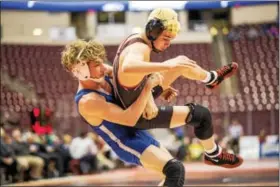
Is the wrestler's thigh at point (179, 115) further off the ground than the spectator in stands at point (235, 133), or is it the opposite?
the wrestler's thigh at point (179, 115)

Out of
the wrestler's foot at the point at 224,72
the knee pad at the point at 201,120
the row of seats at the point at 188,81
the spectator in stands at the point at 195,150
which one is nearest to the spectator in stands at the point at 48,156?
the row of seats at the point at 188,81

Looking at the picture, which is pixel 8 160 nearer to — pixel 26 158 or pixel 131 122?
pixel 26 158

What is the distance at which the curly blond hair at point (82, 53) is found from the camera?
4473mm

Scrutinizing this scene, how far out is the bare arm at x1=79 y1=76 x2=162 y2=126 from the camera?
4.43 meters

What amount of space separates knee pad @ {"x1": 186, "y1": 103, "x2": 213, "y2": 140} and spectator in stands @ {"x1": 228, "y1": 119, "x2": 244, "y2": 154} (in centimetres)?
992

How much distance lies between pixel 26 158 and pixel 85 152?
6.36ft

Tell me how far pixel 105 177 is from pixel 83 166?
0.80m

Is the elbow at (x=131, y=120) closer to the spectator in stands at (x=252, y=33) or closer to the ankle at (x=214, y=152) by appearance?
the ankle at (x=214, y=152)

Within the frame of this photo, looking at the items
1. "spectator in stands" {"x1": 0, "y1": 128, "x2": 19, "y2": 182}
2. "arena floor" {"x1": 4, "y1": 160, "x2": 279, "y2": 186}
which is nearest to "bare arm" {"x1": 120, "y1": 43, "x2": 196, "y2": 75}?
"arena floor" {"x1": 4, "y1": 160, "x2": 279, "y2": 186}

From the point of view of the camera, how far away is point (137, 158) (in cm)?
465

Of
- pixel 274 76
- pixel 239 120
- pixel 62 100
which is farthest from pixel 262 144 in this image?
pixel 62 100

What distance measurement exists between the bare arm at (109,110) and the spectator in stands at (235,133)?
408 inches

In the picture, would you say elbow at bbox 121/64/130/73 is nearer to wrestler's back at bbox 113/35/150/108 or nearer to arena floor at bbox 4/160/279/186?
wrestler's back at bbox 113/35/150/108

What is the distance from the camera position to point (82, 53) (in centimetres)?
448
